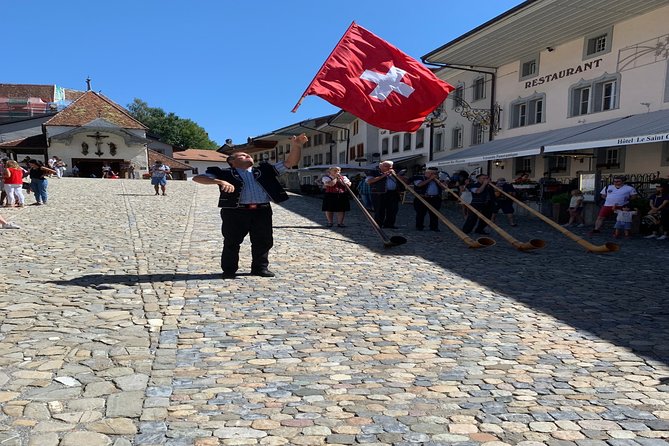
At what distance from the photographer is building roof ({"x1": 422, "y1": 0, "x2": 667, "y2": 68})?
1591 centimetres

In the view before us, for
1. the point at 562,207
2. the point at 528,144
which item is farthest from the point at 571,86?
the point at 562,207

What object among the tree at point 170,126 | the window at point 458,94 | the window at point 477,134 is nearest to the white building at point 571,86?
the window at point 477,134

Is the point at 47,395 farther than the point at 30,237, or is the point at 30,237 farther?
the point at 30,237

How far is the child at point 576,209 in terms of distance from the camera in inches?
573

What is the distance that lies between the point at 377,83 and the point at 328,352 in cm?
472

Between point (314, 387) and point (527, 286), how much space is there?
410 cm

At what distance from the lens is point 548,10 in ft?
54.5

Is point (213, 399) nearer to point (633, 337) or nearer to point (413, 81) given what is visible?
point (633, 337)

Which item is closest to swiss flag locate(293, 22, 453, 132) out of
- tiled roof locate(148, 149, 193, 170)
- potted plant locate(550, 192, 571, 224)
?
potted plant locate(550, 192, 571, 224)

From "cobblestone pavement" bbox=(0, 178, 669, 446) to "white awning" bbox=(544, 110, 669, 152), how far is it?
541 cm

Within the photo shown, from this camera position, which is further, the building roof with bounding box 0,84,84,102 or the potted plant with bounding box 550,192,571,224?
the building roof with bounding box 0,84,84,102

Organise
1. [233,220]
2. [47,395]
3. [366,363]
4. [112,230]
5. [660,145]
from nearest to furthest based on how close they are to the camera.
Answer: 1. [47,395]
2. [366,363]
3. [233,220]
4. [112,230]
5. [660,145]

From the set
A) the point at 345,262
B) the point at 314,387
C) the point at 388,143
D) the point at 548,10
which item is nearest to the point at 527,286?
the point at 345,262

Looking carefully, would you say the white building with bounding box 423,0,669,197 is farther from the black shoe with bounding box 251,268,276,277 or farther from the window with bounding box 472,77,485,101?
the black shoe with bounding box 251,268,276,277
